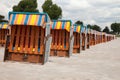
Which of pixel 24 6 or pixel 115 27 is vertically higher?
pixel 24 6

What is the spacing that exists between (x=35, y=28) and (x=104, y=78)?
13.8ft

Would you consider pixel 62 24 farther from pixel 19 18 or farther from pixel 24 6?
pixel 24 6

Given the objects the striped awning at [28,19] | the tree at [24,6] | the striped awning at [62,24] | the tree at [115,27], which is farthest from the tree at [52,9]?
the tree at [115,27]

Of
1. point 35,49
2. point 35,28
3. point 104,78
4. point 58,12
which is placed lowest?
point 104,78

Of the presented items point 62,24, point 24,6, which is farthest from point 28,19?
point 24,6

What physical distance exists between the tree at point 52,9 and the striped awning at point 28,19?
48.7m

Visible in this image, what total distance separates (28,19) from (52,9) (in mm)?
49902

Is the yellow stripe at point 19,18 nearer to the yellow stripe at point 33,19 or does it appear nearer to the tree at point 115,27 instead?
the yellow stripe at point 33,19

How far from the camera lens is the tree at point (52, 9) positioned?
Answer: 193 feet

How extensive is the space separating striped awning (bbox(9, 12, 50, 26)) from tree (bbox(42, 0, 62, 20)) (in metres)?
48.7

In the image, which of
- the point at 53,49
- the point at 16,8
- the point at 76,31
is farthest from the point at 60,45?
the point at 16,8

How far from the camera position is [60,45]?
1397 centimetres

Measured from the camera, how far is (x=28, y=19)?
9750 mm

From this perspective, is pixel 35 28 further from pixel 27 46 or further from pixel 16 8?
pixel 16 8
